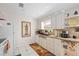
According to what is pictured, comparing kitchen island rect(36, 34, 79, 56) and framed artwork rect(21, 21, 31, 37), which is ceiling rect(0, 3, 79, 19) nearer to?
framed artwork rect(21, 21, 31, 37)

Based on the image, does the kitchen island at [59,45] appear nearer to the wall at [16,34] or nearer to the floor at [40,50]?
the floor at [40,50]

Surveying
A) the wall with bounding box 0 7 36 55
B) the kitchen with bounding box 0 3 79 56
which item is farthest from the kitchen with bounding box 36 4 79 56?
the wall with bounding box 0 7 36 55

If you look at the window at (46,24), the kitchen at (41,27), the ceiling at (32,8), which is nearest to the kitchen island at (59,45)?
the kitchen at (41,27)

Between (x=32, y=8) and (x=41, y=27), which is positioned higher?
(x=32, y=8)

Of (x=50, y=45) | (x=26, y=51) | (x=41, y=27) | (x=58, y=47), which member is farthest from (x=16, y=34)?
(x=58, y=47)

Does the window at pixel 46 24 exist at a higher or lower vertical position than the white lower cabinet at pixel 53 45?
higher

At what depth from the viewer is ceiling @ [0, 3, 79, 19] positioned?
5.66 feet

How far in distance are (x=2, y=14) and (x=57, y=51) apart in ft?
3.49

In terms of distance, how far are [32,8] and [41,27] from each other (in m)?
0.35

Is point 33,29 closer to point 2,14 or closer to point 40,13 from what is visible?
point 40,13

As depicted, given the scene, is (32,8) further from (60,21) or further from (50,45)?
(50,45)

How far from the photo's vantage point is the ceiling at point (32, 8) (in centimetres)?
173

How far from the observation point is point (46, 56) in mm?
A: 1779

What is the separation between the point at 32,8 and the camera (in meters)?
1.77
